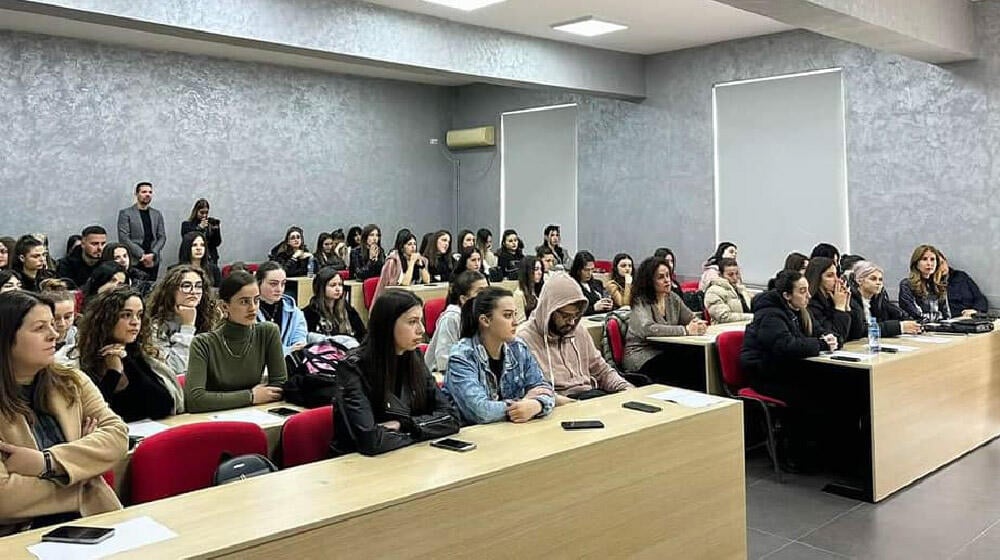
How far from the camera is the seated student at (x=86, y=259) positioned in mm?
7648

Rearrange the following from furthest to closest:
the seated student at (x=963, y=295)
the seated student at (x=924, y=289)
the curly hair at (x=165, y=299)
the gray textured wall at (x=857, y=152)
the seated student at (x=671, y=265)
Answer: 1. the gray textured wall at (x=857, y=152)
2. the seated student at (x=963, y=295)
3. the seated student at (x=924, y=289)
4. the seated student at (x=671, y=265)
5. the curly hair at (x=165, y=299)

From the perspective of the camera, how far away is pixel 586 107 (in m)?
10.8

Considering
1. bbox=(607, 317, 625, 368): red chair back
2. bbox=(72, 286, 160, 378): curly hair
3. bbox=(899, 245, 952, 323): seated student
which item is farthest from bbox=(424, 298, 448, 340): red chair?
bbox=(899, 245, 952, 323): seated student

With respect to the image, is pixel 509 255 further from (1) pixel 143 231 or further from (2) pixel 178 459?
(2) pixel 178 459

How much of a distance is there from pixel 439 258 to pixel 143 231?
3450 millimetres

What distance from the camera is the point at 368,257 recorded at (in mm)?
9414

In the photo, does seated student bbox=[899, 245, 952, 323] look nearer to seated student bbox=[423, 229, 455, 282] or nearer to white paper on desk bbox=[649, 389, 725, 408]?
white paper on desk bbox=[649, 389, 725, 408]

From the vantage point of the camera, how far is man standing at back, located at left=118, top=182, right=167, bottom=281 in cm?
910

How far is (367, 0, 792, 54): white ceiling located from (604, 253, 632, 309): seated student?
7.81 feet

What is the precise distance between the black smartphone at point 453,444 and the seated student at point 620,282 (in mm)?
Answer: 4393

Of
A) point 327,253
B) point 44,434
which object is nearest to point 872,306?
point 44,434

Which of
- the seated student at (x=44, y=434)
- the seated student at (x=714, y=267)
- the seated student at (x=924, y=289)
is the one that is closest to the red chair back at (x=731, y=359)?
the seated student at (x=924, y=289)

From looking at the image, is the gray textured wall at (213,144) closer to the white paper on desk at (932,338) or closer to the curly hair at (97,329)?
the curly hair at (97,329)

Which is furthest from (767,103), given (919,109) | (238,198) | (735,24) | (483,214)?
(238,198)
